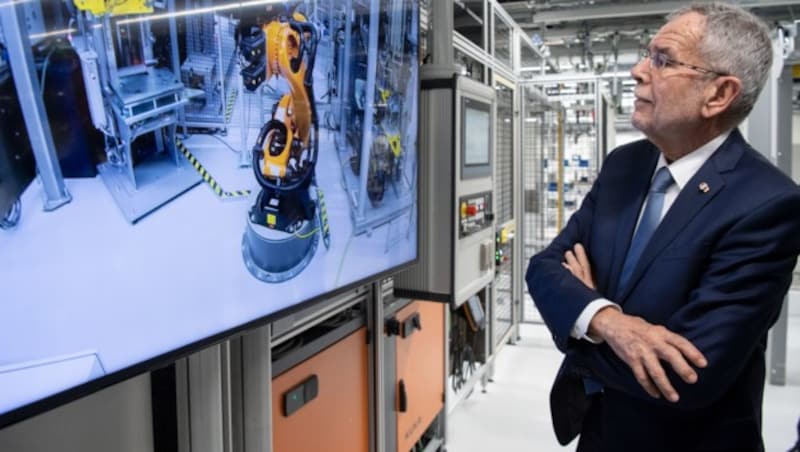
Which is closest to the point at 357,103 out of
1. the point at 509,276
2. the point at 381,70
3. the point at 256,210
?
the point at 381,70

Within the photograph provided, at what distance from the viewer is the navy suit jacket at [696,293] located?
1.18 metres

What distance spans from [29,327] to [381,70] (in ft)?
4.82

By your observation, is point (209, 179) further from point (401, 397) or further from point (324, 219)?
point (401, 397)

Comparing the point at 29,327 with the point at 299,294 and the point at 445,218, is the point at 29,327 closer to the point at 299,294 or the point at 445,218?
the point at 299,294

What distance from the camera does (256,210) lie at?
142cm

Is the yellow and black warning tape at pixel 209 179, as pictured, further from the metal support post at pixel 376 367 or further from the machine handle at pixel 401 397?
the machine handle at pixel 401 397

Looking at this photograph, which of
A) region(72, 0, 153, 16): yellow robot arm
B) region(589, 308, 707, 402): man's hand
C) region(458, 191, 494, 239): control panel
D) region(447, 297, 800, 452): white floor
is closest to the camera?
region(72, 0, 153, 16): yellow robot arm

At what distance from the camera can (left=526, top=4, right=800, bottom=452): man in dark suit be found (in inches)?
46.3

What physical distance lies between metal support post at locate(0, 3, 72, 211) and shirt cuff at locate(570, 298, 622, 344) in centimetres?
98

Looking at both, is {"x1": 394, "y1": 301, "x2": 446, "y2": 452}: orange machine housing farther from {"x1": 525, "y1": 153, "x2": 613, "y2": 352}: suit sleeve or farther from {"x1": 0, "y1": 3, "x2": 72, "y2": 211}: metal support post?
{"x1": 0, "y1": 3, "x2": 72, "y2": 211}: metal support post

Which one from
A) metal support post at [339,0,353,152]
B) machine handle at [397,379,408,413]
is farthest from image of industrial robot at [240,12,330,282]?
machine handle at [397,379,408,413]

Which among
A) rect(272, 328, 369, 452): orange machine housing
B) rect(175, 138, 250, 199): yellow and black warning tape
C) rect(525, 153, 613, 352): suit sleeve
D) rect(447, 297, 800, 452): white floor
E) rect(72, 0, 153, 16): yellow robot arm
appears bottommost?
rect(447, 297, 800, 452): white floor

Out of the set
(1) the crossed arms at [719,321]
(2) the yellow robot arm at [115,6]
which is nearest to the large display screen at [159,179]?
(2) the yellow robot arm at [115,6]

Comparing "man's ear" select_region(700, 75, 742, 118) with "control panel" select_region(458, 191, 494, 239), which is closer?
"man's ear" select_region(700, 75, 742, 118)
